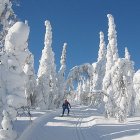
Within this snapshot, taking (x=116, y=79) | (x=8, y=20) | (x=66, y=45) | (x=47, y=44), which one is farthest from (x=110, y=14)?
(x=8, y=20)

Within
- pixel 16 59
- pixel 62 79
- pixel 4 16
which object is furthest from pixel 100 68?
pixel 16 59

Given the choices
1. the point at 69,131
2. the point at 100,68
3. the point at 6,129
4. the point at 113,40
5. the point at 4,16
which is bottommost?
the point at 69,131

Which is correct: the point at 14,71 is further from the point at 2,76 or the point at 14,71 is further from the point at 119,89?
the point at 119,89

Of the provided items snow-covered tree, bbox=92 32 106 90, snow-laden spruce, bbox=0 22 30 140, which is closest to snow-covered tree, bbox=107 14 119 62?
snow-covered tree, bbox=92 32 106 90

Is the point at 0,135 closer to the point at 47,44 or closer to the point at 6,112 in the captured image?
the point at 6,112

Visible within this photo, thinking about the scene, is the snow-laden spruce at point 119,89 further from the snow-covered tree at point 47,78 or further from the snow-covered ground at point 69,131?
the snow-covered tree at point 47,78

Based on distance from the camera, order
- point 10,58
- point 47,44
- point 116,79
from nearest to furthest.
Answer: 1. point 10,58
2. point 116,79
3. point 47,44

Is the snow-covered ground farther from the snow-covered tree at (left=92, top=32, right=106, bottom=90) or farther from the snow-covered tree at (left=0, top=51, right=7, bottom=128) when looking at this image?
the snow-covered tree at (left=92, top=32, right=106, bottom=90)

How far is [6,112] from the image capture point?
54.3 ft

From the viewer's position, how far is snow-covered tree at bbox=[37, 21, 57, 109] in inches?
2048

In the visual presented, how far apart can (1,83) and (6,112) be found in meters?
1.34

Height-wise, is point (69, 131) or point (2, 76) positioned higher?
point (2, 76)

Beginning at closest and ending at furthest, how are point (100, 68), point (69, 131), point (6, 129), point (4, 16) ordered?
point (6, 129)
point (4, 16)
point (69, 131)
point (100, 68)

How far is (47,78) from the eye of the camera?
177ft
